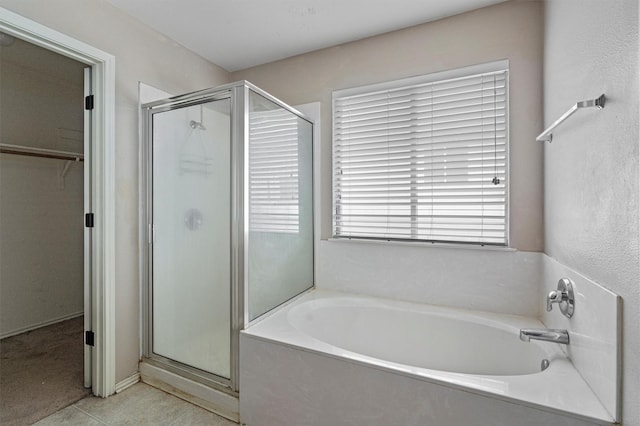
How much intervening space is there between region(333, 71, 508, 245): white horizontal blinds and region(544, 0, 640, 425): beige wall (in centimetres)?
37

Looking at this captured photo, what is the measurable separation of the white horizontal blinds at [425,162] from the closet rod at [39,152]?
9.08 feet

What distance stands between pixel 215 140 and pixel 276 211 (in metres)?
0.59

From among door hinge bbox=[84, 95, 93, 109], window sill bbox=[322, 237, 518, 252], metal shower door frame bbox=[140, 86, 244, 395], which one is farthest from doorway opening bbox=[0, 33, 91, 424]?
→ window sill bbox=[322, 237, 518, 252]

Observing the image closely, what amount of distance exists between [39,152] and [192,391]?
267 centimetres

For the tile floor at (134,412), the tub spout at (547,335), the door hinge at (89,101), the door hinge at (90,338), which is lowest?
the tile floor at (134,412)

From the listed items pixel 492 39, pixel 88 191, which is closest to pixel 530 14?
pixel 492 39

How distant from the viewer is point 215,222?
1874 mm

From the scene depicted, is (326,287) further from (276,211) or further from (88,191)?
(88,191)

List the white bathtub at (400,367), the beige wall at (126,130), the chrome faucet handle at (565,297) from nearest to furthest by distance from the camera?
the white bathtub at (400,367) < the chrome faucet handle at (565,297) < the beige wall at (126,130)

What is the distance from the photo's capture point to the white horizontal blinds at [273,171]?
6.02 feet

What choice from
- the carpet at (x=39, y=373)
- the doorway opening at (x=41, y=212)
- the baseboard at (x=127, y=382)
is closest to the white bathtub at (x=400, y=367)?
the baseboard at (x=127, y=382)

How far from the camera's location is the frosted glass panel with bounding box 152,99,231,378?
184 centimetres

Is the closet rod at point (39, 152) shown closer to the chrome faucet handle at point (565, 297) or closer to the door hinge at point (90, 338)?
the door hinge at point (90, 338)

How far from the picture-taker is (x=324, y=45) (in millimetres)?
2391
